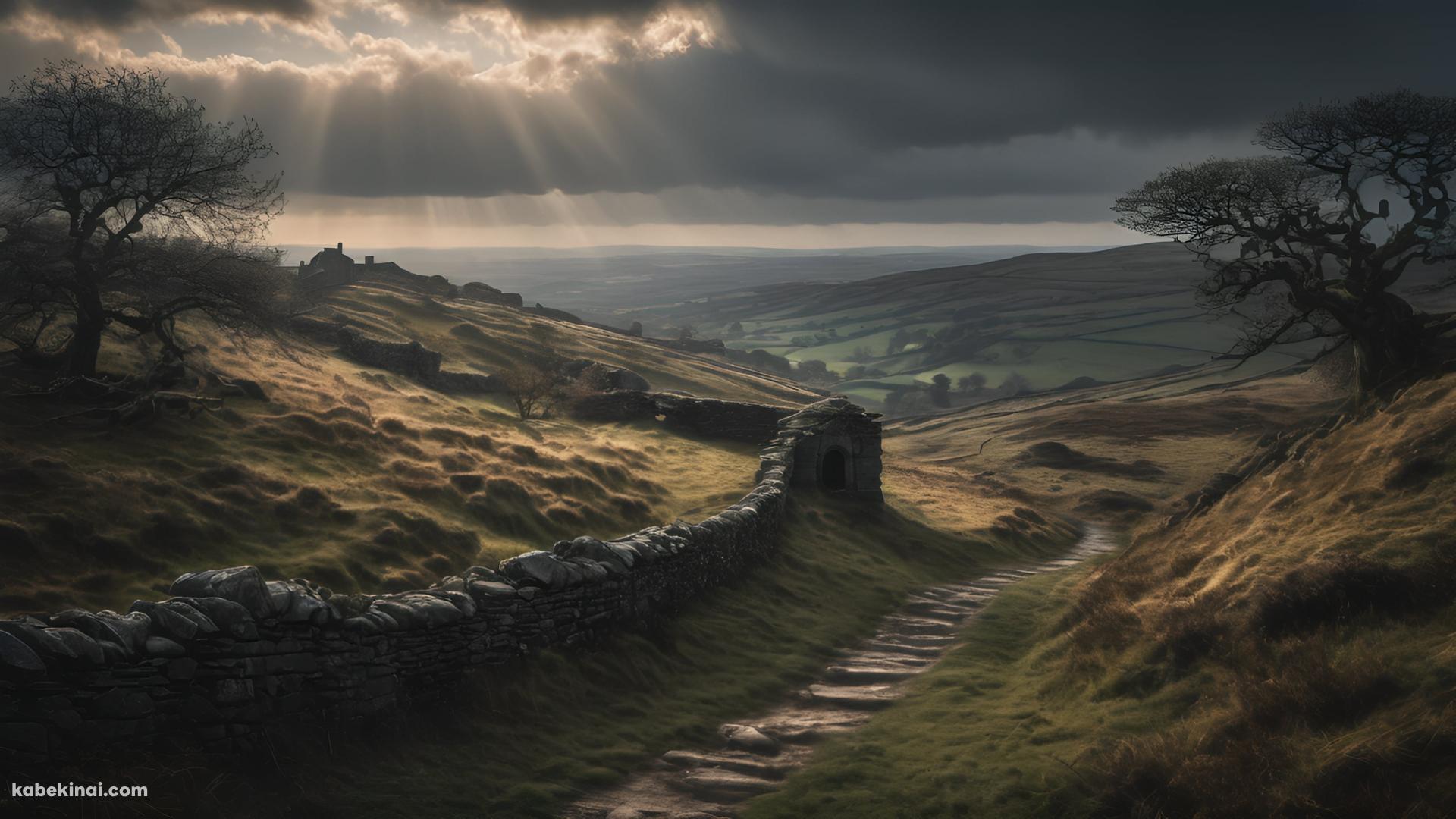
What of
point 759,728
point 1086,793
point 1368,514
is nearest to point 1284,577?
point 1368,514

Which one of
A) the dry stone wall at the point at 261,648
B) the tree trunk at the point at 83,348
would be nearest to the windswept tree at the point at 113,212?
the tree trunk at the point at 83,348

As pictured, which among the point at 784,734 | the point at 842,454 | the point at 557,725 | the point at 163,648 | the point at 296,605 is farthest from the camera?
the point at 842,454

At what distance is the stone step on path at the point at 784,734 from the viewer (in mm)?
10430

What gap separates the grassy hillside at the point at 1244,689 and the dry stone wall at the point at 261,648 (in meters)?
4.51

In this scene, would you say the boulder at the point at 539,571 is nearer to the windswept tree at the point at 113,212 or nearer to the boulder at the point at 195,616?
the boulder at the point at 195,616

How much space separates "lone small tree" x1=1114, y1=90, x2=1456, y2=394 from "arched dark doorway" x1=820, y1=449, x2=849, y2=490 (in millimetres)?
14086

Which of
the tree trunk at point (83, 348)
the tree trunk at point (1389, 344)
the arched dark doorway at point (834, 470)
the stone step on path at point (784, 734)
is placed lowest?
the stone step on path at point (784, 734)

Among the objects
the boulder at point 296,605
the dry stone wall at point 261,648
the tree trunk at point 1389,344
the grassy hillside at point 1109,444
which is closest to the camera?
the dry stone wall at point 261,648

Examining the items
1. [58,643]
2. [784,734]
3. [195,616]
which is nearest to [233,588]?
[195,616]

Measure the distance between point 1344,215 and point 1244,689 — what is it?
17129 millimetres

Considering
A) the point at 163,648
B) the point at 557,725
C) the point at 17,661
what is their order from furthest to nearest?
the point at 557,725
the point at 163,648
the point at 17,661

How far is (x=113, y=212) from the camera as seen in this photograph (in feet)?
81.5

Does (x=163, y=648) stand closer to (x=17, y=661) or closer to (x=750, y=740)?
(x=17, y=661)

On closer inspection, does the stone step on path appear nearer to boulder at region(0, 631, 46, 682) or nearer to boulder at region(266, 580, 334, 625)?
boulder at region(266, 580, 334, 625)
